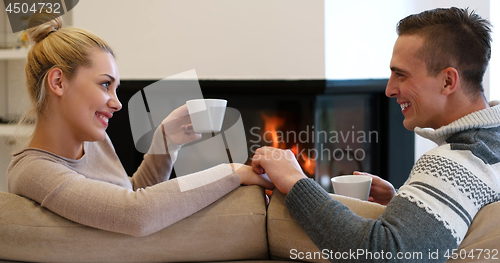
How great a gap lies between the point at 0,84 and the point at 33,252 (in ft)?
8.65

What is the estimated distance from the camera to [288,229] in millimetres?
961

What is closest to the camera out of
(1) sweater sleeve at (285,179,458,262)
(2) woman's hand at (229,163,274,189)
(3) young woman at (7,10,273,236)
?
(1) sweater sleeve at (285,179,458,262)

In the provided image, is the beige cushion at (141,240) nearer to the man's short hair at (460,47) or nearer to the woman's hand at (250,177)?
the woman's hand at (250,177)

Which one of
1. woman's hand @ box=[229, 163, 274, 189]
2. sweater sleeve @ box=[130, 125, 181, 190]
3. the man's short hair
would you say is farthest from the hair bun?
the man's short hair

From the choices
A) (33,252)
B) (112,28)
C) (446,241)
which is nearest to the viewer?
(446,241)

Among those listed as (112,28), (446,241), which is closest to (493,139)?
(446,241)

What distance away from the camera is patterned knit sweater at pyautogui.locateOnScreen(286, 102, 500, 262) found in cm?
85

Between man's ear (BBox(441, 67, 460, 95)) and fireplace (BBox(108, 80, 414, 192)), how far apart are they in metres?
1.65

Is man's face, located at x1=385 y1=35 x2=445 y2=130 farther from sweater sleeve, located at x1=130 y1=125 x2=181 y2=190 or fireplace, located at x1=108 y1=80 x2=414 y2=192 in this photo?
fireplace, located at x1=108 y1=80 x2=414 y2=192

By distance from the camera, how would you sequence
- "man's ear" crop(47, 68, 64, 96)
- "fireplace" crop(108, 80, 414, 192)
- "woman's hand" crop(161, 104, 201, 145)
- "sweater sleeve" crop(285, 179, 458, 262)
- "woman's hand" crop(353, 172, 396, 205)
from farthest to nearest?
"fireplace" crop(108, 80, 414, 192) < "woman's hand" crop(161, 104, 201, 145) < "woman's hand" crop(353, 172, 396, 205) < "man's ear" crop(47, 68, 64, 96) < "sweater sleeve" crop(285, 179, 458, 262)

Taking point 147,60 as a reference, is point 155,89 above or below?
below

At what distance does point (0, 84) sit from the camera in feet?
10.2

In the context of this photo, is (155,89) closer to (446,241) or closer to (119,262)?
(119,262)

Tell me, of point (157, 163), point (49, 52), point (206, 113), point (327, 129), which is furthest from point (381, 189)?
point (327, 129)
